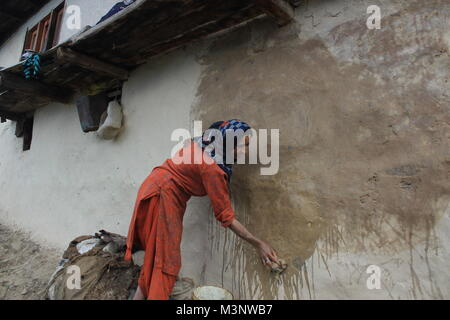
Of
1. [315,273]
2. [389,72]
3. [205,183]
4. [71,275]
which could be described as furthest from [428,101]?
[71,275]

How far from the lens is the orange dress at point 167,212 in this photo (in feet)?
6.63

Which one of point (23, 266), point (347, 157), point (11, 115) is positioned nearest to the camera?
point (347, 157)

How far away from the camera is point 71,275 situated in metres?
2.41

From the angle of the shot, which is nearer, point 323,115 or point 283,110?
point 323,115

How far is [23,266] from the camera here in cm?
360

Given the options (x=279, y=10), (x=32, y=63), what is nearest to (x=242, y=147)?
(x=279, y=10)

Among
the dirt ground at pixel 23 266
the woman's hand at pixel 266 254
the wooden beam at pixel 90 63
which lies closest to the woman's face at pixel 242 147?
the woman's hand at pixel 266 254

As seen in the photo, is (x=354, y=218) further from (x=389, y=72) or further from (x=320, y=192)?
(x=389, y=72)

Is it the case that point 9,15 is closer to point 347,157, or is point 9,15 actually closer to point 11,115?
point 11,115

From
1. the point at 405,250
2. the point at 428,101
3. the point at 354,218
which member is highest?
the point at 428,101

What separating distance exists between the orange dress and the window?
4.02 meters

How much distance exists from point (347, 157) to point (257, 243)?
75cm
